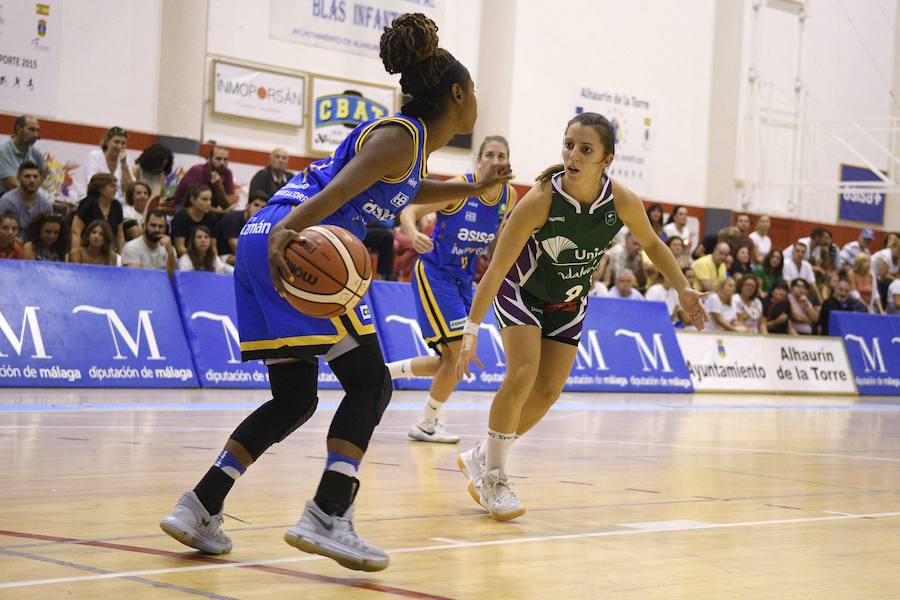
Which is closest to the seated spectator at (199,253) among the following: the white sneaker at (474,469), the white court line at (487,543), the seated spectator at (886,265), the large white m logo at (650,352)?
the large white m logo at (650,352)

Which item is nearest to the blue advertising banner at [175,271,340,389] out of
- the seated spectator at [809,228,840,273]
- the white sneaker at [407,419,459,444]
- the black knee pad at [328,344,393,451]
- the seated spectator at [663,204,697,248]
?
the white sneaker at [407,419,459,444]

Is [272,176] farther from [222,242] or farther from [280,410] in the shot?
[280,410]

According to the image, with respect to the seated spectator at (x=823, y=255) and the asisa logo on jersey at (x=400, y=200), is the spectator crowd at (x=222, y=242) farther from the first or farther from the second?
the asisa logo on jersey at (x=400, y=200)

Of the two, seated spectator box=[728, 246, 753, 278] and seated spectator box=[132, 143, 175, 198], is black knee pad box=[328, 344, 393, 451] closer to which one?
seated spectator box=[132, 143, 175, 198]

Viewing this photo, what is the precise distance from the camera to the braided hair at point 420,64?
409cm

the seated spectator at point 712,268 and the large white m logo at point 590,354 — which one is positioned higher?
the seated spectator at point 712,268

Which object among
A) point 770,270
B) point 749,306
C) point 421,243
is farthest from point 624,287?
point 421,243

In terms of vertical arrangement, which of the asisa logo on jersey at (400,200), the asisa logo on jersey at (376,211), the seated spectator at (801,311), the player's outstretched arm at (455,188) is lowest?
the seated spectator at (801,311)

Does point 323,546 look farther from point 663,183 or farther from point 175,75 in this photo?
point 663,183

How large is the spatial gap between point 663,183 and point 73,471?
1761 cm

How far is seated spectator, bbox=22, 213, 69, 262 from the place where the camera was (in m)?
11.2

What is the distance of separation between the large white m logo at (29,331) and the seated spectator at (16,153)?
7.49ft

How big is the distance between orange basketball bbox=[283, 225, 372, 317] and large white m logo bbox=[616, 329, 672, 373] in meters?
11.3

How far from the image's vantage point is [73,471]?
19.4ft
